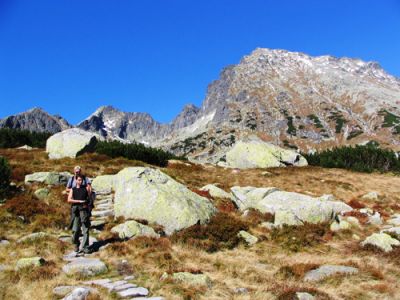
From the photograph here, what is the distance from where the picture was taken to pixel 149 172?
18500mm

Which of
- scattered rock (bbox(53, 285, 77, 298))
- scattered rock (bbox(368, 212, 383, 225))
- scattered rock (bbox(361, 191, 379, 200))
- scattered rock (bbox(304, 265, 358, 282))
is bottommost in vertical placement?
scattered rock (bbox(53, 285, 77, 298))

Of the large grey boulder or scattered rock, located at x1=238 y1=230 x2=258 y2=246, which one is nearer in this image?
scattered rock, located at x1=238 y1=230 x2=258 y2=246

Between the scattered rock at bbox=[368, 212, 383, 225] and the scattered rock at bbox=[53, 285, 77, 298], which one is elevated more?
the scattered rock at bbox=[368, 212, 383, 225]

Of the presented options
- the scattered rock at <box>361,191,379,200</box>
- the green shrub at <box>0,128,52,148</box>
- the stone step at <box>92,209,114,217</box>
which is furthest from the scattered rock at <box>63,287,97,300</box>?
the green shrub at <box>0,128,52,148</box>

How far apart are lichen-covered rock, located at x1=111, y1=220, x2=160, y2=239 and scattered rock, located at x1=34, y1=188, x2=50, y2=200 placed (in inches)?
232

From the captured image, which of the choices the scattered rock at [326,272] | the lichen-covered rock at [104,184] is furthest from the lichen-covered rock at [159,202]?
the scattered rock at [326,272]

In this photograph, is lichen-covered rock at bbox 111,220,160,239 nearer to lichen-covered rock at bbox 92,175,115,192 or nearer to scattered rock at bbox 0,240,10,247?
scattered rock at bbox 0,240,10,247

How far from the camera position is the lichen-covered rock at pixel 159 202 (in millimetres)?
16000

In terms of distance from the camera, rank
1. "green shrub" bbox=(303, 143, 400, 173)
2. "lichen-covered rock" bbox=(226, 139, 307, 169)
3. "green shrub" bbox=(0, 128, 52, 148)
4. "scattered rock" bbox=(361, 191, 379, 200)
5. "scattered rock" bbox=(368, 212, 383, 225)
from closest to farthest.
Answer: "scattered rock" bbox=(368, 212, 383, 225) → "scattered rock" bbox=(361, 191, 379, 200) → "green shrub" bbox=(0, 128, 52, 148) → "lichen-covered rock" bbox=(226, 139, 307, 169) → "green shrub" bbox=(303, 143, 400, 173)

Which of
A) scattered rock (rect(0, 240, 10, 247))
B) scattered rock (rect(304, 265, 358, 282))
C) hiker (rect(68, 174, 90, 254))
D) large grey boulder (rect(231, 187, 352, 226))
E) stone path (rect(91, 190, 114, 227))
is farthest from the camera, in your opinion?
large grey boulder (rect(231, 187, 352, 226))

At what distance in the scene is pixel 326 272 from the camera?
1122cm

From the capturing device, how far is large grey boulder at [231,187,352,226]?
1828 cm

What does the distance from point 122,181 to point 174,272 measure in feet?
28.6

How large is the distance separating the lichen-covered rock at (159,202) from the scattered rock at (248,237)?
1.78 m
